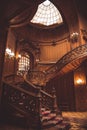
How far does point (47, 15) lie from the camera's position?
16562 millimetres

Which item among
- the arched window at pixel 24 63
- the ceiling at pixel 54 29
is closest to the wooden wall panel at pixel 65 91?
the arched window at pixel 24 63

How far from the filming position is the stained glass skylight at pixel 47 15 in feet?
52.0

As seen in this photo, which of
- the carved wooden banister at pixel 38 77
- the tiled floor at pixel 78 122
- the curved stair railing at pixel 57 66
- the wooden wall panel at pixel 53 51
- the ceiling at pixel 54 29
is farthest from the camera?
the wooden wall panel at pixel 53 51

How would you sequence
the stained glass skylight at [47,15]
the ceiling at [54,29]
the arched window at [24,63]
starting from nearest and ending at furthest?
the ceiling at [54,29], the arched window at [24,63], the stained glass skylight at [47,15]

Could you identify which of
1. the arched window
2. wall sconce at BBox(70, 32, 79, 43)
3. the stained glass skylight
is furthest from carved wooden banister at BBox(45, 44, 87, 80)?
the stained glass skylight

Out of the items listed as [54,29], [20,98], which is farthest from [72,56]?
[54,29]

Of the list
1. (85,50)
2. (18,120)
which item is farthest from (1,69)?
(85,50)

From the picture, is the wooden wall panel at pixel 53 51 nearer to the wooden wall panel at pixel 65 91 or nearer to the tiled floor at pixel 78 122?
the wooden wall panel at pixel 65 91

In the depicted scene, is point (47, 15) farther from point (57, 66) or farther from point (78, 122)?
point (78, 122)

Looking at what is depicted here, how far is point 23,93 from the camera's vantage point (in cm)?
505

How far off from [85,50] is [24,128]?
7.30 m

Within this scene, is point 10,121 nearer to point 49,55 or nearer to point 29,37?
point 49,55

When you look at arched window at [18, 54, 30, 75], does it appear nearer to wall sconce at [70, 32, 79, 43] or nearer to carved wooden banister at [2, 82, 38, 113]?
wall sconce at [70, 32, 79, 43]

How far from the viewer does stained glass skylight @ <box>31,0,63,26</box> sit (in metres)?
15.9
